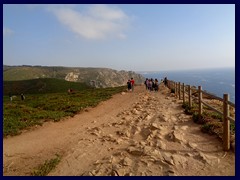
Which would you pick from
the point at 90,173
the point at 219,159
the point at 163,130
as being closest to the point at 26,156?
the point at 90,173

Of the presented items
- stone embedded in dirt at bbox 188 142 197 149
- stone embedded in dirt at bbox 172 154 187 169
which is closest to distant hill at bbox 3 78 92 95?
stone embedded in dirt at bbox 188 142 197 149

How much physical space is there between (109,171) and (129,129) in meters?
4.07

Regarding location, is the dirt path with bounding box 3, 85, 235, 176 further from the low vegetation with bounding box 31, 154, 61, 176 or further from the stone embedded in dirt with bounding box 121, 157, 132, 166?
the low vegetation with bounding box 31, 154, 61, 176

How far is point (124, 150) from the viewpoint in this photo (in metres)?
7.21

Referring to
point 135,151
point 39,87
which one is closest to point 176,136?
point 135,151

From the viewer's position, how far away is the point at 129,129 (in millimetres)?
9750

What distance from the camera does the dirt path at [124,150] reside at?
5.88m

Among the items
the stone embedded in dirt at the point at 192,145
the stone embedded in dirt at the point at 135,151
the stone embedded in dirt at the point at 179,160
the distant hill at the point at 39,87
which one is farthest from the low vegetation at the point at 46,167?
the distant hill at the point at 39,87

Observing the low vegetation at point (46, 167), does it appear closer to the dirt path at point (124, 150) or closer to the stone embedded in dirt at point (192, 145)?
the dirt path at point (124, 150)

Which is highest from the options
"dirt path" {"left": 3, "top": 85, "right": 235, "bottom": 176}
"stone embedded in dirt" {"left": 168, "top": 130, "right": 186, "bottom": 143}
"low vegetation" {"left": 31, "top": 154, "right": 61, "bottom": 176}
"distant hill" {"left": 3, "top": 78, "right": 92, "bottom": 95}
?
"distant hill" {"left": 3, "top": 78, "right": 92, "bottom": 95}

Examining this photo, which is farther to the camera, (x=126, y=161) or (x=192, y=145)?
(x=192, y=145)

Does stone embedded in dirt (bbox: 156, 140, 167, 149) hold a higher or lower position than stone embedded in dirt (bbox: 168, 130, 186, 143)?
lower

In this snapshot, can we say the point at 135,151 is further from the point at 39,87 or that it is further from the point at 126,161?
the point at 39,87

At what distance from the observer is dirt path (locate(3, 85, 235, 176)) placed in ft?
19.3
